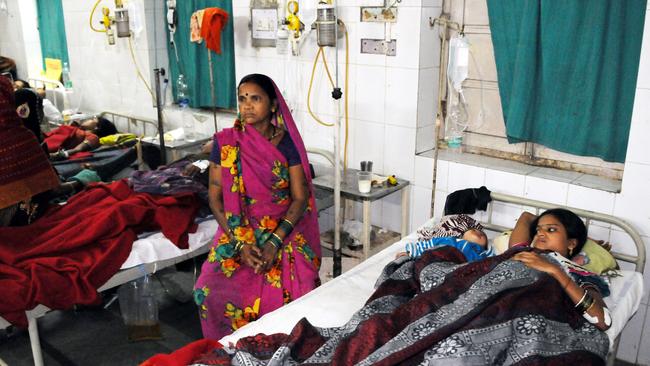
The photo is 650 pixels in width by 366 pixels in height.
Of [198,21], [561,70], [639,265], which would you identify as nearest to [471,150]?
[561,70]

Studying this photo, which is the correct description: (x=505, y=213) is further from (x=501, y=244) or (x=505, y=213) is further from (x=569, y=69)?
(x=569, y=69)

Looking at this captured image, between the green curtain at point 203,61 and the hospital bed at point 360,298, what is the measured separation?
246 cm

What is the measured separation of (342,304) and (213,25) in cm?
272

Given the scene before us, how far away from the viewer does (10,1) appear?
6.43 metres

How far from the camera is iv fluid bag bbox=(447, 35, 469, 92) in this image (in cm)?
320

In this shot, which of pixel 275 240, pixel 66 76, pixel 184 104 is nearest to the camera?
pixel 275 240

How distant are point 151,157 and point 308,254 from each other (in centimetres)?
241

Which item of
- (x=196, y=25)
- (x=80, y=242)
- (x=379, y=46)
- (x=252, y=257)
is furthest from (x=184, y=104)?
(x=252, y=257)

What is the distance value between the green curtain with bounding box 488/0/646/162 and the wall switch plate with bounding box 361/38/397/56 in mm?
595

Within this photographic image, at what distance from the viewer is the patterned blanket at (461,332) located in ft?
5.68

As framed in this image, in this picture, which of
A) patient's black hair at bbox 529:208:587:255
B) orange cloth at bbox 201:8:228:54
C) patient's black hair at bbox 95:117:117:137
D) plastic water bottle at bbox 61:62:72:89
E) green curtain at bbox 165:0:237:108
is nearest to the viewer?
patient's black hair at bbox 529:208:587:255

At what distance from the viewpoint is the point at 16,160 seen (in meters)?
2.79

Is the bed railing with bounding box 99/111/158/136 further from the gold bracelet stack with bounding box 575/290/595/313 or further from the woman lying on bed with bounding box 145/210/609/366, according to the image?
the gold bracelet stack with bounding box 575/290/595/313

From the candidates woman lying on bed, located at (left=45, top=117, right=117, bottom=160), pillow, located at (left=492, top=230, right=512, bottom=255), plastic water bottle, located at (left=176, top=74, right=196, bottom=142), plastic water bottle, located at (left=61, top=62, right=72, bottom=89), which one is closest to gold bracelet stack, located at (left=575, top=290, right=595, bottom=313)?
pillow, located at (left=492, top=230, right=512, bottom=255)
